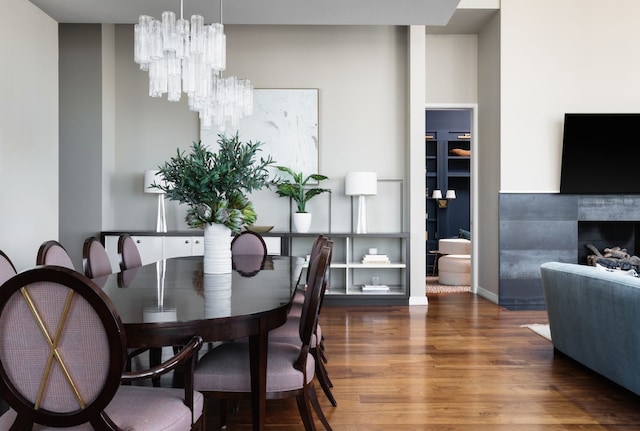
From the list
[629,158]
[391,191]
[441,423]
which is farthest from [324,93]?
[441,423]

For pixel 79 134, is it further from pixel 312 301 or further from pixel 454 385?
pixel 454 385

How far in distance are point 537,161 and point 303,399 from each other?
445cm

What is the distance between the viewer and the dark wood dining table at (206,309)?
1.50 meters

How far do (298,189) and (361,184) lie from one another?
0.69 metres

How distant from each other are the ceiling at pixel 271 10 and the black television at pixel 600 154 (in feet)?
6.47

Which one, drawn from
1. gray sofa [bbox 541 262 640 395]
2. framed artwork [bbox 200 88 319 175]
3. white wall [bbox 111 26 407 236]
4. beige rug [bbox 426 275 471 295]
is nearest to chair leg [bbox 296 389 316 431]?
gray sofa [bbox 541 262 640 395]

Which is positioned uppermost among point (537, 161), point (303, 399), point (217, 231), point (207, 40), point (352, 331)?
point (207, 40)

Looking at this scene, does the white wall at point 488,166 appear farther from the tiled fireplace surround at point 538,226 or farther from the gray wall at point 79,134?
the gray wall at point 79,134

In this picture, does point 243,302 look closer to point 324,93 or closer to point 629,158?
point 324,93

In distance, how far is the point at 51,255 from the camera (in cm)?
244

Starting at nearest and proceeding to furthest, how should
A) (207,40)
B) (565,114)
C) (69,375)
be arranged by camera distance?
1. (69,375)
2. (207,40)
3. (565,114)

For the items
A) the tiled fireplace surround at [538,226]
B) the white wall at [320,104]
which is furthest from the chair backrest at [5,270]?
the tiled fireplace surround at [538,226]

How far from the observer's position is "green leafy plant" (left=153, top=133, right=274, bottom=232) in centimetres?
240

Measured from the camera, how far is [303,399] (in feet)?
6.36
